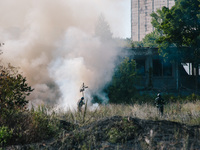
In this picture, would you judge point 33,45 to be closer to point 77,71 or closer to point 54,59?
point 54,59

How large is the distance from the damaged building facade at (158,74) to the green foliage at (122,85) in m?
4.24

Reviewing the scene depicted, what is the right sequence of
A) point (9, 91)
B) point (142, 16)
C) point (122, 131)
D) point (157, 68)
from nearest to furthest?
point (122, 131)
point (9, 91)
point (157, 68)
point (142, 16)

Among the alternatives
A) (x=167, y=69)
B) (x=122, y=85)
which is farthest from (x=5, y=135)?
(x=167, y=69)

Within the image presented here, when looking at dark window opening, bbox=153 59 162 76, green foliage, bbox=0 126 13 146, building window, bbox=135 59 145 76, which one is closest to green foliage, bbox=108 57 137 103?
building window, bbox=135 59 145 76

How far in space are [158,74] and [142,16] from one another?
62499 millimetres

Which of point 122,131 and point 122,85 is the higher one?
point 122,85

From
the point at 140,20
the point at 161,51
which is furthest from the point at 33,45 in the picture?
the point at 140,20

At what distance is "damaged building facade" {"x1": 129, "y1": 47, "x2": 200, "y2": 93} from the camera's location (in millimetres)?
23172

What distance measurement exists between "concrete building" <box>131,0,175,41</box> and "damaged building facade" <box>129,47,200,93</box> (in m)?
60.5

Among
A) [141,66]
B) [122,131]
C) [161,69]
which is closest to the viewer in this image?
[122,131]

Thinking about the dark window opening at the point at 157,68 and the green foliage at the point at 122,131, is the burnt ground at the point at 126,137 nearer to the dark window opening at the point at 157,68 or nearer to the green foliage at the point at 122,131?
the green foliage at the point at 122,131

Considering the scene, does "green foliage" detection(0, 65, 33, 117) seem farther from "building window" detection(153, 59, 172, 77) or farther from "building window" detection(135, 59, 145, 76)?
"building window" detection(153, 59, 172, 77)

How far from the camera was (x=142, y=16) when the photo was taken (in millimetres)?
83812

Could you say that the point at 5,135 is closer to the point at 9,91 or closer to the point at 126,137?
the point at 9,91
